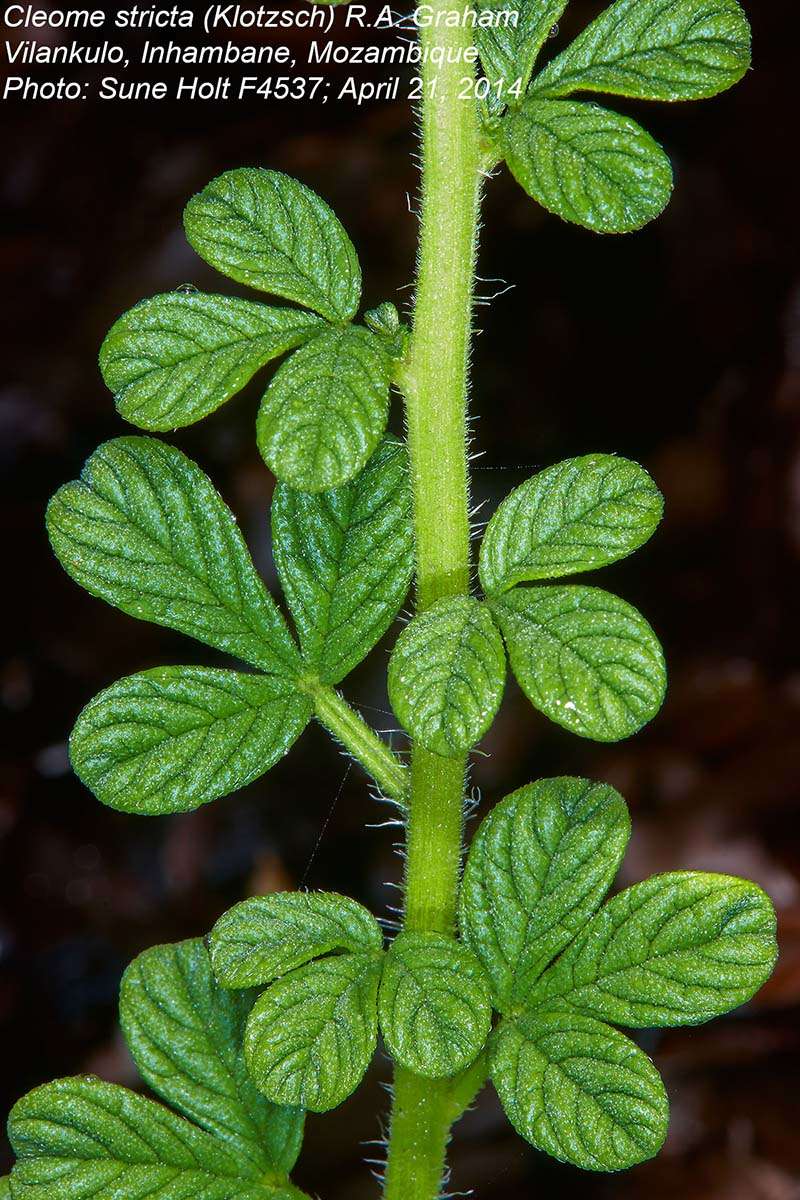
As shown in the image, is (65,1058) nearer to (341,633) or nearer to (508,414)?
(508,414)

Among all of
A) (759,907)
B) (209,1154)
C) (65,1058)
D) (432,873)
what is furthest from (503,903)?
(65,1058)

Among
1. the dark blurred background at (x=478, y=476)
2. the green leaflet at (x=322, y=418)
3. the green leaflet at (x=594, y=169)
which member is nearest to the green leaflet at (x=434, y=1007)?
the green leaflet at (x=322, y=418)

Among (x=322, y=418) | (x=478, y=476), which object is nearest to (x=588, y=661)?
(x=322, y=418)

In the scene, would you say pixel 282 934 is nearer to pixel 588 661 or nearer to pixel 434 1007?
pixel 434 1007

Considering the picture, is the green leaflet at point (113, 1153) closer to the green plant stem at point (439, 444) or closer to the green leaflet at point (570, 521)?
the green plant stem at point (439, 444)

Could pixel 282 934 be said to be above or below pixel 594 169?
below

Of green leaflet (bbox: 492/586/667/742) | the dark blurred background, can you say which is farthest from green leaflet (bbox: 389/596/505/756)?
the dark blurred background
